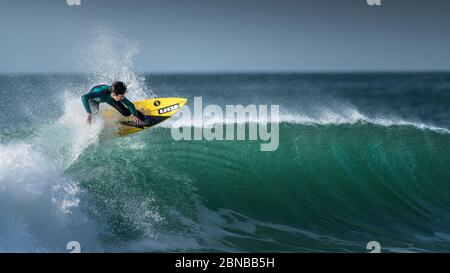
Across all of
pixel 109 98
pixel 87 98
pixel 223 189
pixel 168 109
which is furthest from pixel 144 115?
pixel 223 189

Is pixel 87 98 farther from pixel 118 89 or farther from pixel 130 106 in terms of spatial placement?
pixel 130 106

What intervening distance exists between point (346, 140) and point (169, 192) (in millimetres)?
4356

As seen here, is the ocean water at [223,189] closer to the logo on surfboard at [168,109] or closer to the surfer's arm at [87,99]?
the surfer's arm at [87,99]

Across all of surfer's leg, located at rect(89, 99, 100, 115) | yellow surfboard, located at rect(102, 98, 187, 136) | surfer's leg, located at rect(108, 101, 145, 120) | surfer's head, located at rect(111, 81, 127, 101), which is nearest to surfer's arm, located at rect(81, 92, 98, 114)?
surfer's leg, located at rect(89, 99, 100, 115)

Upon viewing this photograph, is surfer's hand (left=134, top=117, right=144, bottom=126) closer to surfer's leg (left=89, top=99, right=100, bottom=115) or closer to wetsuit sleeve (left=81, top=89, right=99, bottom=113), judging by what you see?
surfer's leg (left=89, top=99, right=100, bottom=115)

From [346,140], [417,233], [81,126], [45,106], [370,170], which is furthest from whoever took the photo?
[45,106]

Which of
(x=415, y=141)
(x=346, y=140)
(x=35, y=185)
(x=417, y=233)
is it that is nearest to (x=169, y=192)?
(x=35, y=185)

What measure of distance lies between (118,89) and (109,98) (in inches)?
13.5

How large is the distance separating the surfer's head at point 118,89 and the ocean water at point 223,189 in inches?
34.8

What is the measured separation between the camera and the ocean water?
677 cm

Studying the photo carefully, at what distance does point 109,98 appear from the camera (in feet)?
25.5
